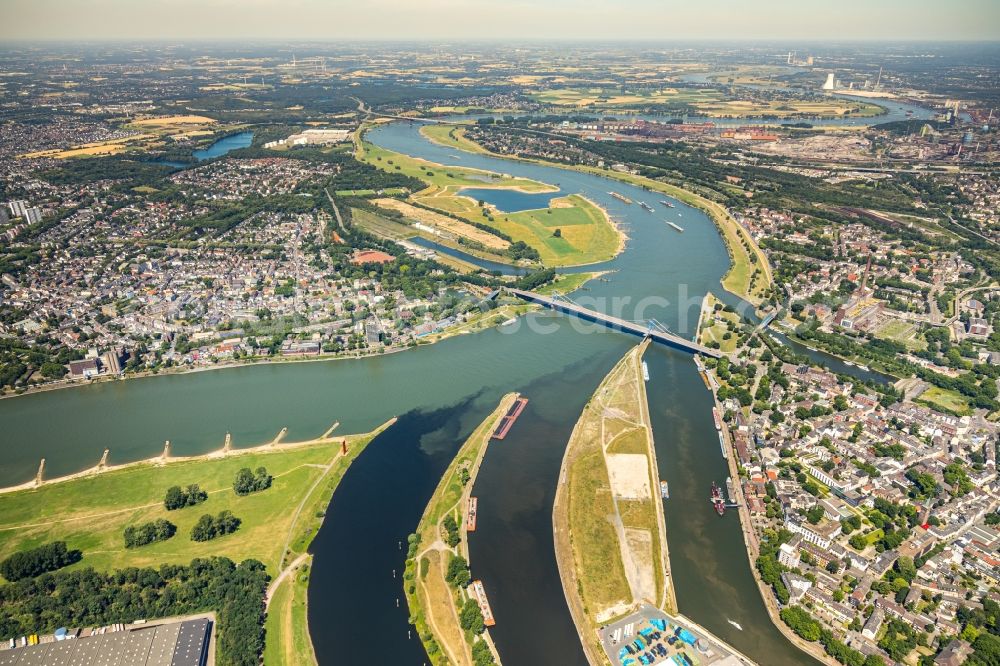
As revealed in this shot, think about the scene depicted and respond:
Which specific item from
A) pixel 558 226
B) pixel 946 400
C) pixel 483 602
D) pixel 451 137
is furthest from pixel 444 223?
pixel 451 137

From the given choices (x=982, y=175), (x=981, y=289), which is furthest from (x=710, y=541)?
(x=982, y=175)

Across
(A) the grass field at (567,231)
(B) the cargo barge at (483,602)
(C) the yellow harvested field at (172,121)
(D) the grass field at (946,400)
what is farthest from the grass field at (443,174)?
(B) the cargo barge at (483,602)

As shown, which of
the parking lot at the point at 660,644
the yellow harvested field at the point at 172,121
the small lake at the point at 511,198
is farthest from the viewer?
the yellow harvested field at the point at 172,121

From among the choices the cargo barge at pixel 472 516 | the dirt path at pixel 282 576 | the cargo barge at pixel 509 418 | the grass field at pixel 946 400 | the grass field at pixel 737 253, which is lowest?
the dirt path at pixel 282 576

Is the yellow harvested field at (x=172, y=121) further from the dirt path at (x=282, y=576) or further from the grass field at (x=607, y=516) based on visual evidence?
the dirt path at (x=282, y=576)

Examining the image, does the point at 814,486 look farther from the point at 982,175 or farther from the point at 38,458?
the point at 982,175

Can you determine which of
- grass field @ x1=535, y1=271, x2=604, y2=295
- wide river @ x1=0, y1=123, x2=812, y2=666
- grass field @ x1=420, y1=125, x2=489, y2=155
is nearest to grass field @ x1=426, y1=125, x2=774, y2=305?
wide river @ x1=0, y1=123, x2=812, y2=666

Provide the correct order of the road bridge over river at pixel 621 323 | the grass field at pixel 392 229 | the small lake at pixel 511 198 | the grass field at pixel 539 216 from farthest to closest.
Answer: the small lake at pixel 511 198 < the grass field at pixel 539 216 < the grass field at pixel 392 229 < the road bridge over river at pixel 621 323
